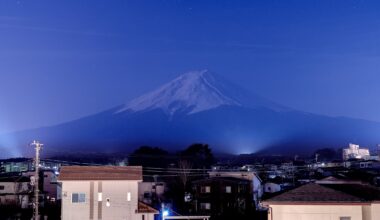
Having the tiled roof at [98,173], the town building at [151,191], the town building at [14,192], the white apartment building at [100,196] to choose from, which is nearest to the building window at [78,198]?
the white apartment building at [100,196]

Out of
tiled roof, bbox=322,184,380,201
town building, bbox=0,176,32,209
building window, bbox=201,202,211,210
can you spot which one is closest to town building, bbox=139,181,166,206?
building window, bbox=201,202,211,210

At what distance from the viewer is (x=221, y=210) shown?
36.5 metres

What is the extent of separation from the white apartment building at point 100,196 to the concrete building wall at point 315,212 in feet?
31.3

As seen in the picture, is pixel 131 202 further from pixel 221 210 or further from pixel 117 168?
pixel 221 210

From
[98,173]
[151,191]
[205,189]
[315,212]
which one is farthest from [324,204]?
[151,191]

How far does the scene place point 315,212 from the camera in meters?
17.8

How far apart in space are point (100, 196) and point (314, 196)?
1224 cm

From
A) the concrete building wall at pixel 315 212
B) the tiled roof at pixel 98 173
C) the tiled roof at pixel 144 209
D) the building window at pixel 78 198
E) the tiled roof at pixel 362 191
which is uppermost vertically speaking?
the tiled roof at pixel 98 173

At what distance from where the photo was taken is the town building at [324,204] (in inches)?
687

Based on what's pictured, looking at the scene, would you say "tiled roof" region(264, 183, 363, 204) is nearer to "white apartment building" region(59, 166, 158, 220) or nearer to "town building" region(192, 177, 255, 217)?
"white apartment building" region(59, 166, 158, 220)

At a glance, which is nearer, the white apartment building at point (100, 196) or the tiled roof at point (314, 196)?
the tiled roof at point (314, 196)

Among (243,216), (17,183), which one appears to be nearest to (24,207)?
(17,183)

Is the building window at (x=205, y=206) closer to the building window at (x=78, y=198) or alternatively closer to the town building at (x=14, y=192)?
the town building at (x=14, y=192)

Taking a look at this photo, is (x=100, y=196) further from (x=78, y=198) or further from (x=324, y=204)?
(x=324, y=204)
